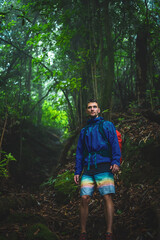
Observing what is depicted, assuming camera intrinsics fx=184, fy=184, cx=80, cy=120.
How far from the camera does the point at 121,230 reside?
272 centimetres

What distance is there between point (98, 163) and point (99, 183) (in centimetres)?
28

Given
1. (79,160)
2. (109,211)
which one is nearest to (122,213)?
(109,211)

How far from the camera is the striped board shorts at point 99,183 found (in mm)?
2602

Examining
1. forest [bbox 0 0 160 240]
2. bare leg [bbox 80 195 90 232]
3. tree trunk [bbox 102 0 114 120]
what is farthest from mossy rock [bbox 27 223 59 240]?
tree trunk [bbox 102 0 114 120]

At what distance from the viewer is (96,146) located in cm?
288

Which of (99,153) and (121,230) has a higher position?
(99,153)

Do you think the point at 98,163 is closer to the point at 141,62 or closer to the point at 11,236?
the point at 11,236

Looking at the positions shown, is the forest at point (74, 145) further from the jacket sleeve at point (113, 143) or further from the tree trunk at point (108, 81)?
the jacket sleeve at point (113, 143)

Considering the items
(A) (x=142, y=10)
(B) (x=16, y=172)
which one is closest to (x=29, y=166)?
(B) (x=16, y=172)

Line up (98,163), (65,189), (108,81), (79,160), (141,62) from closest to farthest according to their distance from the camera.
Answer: (98,163), (79,160), (65,189), (108,81), (141,62)

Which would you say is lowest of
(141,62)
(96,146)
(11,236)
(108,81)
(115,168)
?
(11,236)

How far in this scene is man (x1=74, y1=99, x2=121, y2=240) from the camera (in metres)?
2.58

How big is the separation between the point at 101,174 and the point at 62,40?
450 centimetres

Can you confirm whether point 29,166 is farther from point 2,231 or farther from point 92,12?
point 92,12
